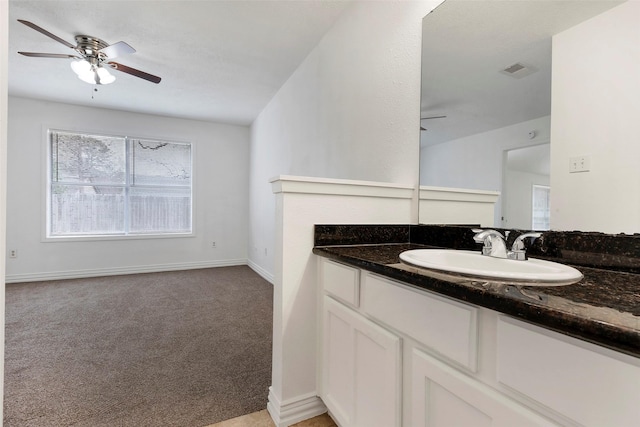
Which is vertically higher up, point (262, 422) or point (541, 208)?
point (541, 208)

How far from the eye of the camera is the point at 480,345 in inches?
26.2

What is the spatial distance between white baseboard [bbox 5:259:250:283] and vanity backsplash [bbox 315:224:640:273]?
13.5 ft

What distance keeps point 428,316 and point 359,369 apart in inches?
17.8

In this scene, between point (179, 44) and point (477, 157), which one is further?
point (179, 44)

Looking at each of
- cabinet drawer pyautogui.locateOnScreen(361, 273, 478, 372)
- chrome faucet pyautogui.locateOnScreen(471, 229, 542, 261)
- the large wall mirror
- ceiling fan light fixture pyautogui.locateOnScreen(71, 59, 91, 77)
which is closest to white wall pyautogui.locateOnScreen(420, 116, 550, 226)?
the large wall mirror

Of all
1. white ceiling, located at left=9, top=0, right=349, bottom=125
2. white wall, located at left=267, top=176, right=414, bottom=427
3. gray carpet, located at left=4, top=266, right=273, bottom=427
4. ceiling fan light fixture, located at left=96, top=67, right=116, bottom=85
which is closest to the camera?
white wall, located at left=267, top=176, right=414, bottom=427

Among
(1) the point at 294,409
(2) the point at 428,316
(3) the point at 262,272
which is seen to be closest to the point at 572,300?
(2) the point at 428,316

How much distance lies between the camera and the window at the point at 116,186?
4.22 meters

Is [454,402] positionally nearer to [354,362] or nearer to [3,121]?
[354,362]

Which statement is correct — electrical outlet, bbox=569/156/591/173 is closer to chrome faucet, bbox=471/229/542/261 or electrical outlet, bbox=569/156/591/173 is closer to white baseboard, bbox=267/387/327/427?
chrome faucet, bbox=471/229/542/261

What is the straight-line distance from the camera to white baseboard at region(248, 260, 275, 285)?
4.02m

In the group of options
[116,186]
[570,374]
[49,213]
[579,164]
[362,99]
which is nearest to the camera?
[570,374]

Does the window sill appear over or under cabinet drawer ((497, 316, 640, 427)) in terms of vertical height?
under

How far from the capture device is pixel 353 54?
2082 mm
